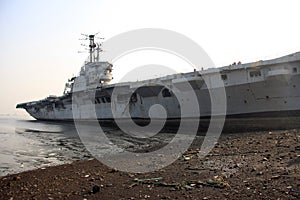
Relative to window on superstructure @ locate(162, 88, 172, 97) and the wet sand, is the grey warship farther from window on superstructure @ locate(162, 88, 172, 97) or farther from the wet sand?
the wet sand

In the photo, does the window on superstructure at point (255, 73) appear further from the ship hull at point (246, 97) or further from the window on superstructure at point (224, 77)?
the window on superstructure at point (224, 77)

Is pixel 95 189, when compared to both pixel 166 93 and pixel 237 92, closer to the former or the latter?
pixel 237 92

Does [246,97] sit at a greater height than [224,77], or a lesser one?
lesser

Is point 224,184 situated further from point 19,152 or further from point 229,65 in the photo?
point 229,65

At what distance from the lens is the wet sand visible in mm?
4348

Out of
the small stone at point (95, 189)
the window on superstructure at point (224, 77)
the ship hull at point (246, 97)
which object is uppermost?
the window on superstructure at point (224, 77)

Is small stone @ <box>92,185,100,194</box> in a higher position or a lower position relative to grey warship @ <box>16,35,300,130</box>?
lower

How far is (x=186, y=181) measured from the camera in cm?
521

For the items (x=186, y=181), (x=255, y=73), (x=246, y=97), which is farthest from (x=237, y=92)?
(x=186, y=181)

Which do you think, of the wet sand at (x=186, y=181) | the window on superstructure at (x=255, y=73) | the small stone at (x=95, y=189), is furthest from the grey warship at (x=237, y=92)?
the small stone at (x=95, y=189)

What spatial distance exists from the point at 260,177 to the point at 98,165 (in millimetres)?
4600

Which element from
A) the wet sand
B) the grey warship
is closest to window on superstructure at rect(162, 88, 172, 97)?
the grey warship

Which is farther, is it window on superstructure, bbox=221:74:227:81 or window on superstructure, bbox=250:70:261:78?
window on superstructure, bbox=221:74:227:81

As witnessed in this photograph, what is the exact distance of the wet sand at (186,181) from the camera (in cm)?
435
